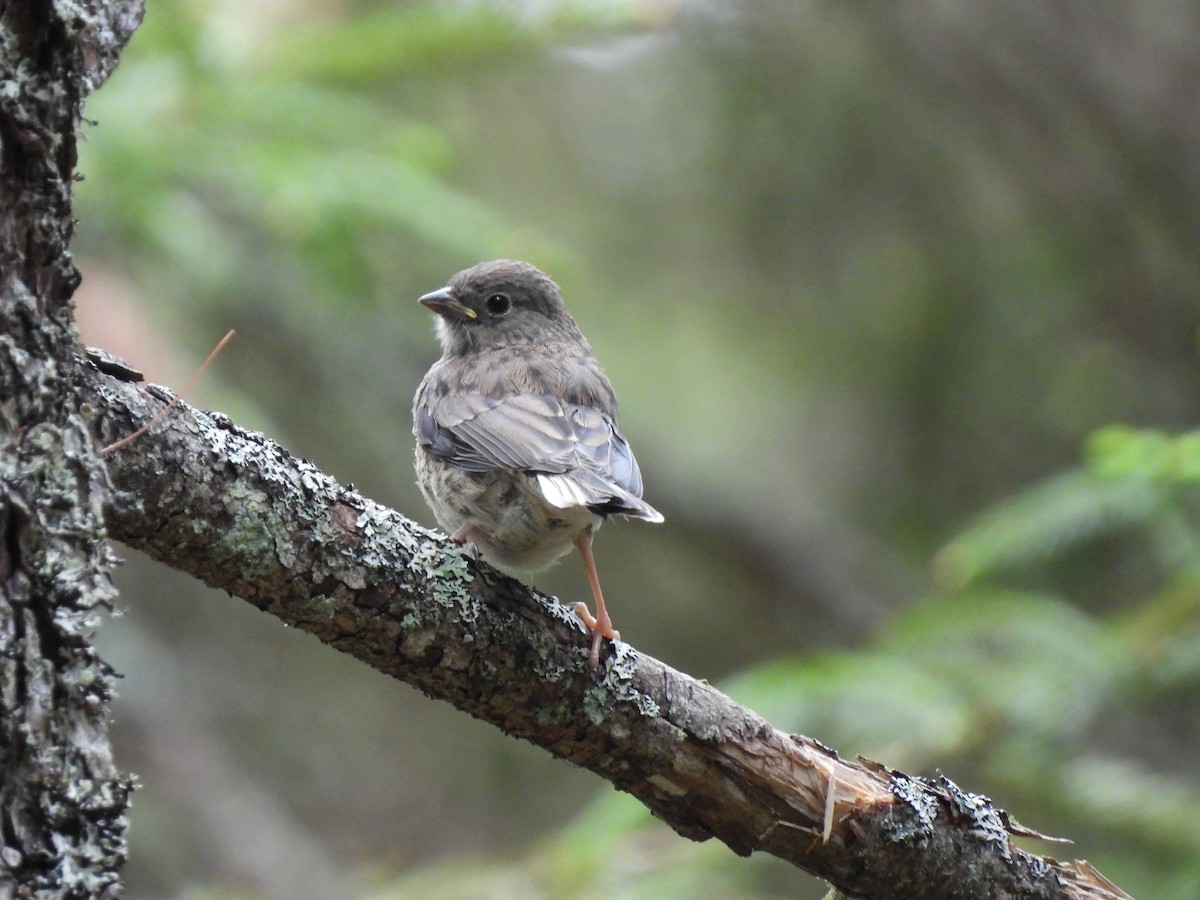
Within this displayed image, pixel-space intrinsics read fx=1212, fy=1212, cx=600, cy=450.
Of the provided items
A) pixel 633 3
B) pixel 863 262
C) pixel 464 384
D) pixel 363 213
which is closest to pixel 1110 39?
pixel 863 262

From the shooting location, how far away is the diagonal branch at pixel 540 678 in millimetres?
2219

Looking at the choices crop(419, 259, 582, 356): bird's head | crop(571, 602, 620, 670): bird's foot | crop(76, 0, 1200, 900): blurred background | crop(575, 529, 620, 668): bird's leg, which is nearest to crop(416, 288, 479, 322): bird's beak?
crop(419, 259, 582, 356): bird's head

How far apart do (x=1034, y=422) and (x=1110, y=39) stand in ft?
7.19

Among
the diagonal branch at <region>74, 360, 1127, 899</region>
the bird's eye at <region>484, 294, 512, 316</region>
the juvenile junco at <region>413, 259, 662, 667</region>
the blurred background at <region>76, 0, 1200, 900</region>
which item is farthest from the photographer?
the blurred background at <region>76, 0, 1200, 900</region>

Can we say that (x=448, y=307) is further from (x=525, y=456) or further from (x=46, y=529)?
(x=46, y=529)

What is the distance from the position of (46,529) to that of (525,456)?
64.9 inches

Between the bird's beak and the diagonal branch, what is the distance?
177 cm

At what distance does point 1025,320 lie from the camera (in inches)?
275

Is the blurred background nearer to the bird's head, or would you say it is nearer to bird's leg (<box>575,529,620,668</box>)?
Answer: the bird's head

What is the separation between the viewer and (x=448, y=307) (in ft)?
14.5

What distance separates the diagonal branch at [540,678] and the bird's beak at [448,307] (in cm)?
177

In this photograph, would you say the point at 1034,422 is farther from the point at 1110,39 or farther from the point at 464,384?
the point at 464,384

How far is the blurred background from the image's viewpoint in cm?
477

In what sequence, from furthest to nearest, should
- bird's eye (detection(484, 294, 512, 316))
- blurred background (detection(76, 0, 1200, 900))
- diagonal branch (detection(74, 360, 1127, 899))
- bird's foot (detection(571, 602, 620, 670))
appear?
blurred background (detection(76, 0, 1200, 900)) < bird's eye (detection(484, 294, 512, 316)) < bird's foot (detection(571, 602, 620, 670)) < diagonal branch (detection(74, 360, 1127, 899))
